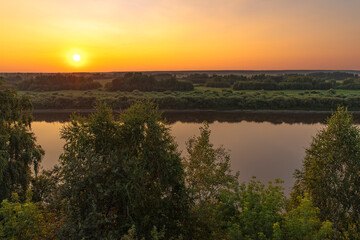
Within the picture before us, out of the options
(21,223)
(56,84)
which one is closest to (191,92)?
(56,84)

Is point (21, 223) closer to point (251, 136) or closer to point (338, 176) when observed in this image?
point (338, 176)

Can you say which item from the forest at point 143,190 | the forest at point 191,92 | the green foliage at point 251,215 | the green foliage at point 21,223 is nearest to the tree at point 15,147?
the forest at point 143,190

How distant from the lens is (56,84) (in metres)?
137

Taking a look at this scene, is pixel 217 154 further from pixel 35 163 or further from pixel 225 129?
pixel 225 129

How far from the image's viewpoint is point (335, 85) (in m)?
140

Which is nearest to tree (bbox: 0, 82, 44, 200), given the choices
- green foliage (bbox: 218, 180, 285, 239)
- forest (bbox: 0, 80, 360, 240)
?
forest (bbox: 0, 80, 360, 240)

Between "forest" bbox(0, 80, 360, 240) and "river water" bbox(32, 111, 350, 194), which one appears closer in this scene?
"forest" bbox(0, 80, 360, 240)

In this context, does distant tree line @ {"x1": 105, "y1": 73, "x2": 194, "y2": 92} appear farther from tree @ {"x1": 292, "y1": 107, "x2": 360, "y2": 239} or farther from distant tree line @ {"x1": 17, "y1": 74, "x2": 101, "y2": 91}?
tree @ {"x1": 292, "y1": 107, "x2": 360, "y2": 239}

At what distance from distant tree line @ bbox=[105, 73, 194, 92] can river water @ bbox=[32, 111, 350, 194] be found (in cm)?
4500

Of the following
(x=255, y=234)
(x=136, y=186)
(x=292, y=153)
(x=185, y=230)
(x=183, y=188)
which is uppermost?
(x=136, y=186)

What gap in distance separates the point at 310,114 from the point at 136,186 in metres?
90.6

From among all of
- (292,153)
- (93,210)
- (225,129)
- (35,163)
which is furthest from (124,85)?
(93,210)

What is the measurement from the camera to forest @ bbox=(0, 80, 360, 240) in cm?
1027

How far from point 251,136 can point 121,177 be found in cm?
4707
